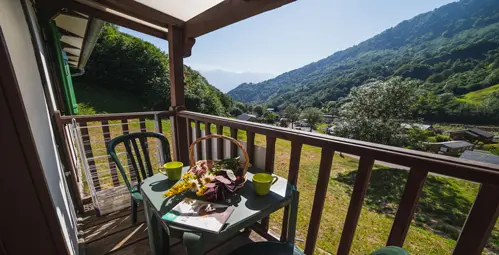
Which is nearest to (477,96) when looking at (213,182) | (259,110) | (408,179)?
(259,110)

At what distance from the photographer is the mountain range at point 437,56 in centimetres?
2988

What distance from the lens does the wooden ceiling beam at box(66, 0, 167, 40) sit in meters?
1.93

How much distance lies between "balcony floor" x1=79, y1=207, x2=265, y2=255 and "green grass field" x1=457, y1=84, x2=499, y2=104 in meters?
39.7

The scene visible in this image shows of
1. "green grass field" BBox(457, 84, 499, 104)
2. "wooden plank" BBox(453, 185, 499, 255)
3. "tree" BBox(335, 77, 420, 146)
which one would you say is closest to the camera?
"wooden plank" BBox(453, 185, 499, 255)

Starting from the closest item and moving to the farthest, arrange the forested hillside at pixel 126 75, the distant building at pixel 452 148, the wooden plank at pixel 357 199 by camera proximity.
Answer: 1. the wooden plank at pixel 357 199
2. the forested hillside at pixel 126 75
3. the distant building at pixel 452 148

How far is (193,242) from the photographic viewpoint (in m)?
0.82

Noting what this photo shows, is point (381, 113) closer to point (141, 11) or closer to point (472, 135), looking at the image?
point (141, 11)

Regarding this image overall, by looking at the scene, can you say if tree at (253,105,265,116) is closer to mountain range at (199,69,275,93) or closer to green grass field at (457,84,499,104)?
green grass field at (457,84,499,104)

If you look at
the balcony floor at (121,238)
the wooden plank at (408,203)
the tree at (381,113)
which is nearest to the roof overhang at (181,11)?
the wooden plank at (408,203)

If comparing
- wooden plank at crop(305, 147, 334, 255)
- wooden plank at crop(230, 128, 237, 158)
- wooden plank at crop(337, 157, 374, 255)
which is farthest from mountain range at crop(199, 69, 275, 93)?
wooden plank at crop(337, 157, 374, 255)

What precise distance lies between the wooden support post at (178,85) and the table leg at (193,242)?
5.56 ft

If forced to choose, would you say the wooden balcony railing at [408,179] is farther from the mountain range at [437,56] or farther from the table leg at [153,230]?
the mountain range at [437,56]

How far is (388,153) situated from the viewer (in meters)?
0.96

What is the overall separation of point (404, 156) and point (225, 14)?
5.76 ft
